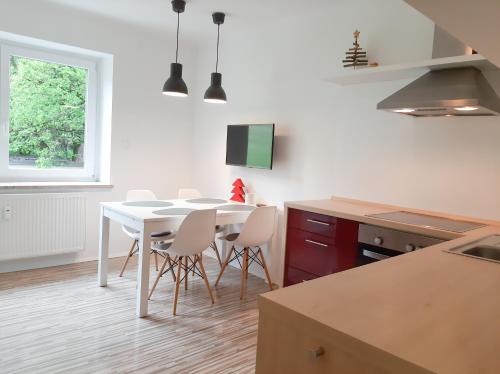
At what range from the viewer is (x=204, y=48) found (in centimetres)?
488

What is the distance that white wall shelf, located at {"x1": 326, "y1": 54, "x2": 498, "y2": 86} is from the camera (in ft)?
7.53

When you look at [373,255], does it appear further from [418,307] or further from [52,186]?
[52,186]

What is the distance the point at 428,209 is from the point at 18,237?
373 centimetres

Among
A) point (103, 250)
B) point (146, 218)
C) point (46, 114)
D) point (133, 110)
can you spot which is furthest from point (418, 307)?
point (46, 114)

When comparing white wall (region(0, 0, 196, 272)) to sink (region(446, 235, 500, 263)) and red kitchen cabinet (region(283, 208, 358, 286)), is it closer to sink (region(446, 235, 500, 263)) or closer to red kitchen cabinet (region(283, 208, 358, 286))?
red kitchen cabinet (region(283, 208, 358, 286))

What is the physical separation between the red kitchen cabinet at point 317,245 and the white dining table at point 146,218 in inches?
23.1

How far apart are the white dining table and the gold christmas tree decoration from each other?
1.57 meters

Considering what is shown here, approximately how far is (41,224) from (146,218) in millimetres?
1692

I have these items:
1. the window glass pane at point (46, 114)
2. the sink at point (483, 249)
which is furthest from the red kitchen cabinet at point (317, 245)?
the window glass pane at point (46, 114)

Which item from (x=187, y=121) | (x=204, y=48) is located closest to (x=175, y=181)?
(x=187, y=121)

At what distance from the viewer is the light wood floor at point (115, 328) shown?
2.33 meters

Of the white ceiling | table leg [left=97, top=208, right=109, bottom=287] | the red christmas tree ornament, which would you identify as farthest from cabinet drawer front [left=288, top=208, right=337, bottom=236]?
the white ceiling

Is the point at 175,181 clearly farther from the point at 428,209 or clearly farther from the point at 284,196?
the point at 428,209

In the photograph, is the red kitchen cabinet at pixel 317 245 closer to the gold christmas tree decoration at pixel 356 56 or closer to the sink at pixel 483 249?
the sink at pixel 483 249
